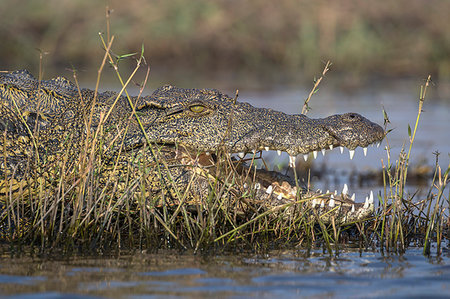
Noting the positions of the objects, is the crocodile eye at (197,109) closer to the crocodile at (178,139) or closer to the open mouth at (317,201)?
the crocodile at (178,139)

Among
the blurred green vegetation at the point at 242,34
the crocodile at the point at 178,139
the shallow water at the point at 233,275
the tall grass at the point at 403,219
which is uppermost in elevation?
the blurred green vegetation at the point at 242,34

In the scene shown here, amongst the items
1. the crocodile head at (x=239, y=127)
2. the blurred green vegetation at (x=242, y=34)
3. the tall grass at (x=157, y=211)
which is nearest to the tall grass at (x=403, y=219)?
the tall grass at (x=157, y=211)

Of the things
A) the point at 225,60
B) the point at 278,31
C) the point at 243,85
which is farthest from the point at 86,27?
the point at 243,85

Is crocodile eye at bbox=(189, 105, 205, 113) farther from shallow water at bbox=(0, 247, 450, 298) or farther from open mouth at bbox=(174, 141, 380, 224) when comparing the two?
shallow water at bbox=(0, 247, 450, 298)

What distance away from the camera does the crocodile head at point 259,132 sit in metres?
5.02

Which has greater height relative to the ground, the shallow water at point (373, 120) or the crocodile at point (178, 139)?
the shallow water at point (373, 120)

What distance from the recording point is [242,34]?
71.0 feet

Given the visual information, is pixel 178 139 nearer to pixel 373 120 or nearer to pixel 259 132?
pixel 259 132

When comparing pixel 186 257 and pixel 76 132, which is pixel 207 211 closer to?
pixel 186 257

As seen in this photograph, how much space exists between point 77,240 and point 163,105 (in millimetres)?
1267

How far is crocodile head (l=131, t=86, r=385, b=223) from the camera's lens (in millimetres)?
5023

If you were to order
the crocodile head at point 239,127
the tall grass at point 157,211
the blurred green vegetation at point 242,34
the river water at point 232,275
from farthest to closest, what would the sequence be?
the blurred green vegetation at point 242,34 → the crocodile head at point 239,127 → the tall grass at point 157,211 → the river water at point 232,275

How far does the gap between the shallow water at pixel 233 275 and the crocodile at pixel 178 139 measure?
0.56 meters

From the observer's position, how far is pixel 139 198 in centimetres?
469
